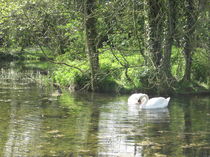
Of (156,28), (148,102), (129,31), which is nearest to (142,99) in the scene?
(148,102)

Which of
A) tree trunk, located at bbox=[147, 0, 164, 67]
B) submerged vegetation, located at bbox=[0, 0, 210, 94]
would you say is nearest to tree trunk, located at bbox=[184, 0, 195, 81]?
submerged vegetation, located at bbox=[0, 0, 210, 94]

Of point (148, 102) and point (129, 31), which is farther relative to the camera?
point (148, 102)

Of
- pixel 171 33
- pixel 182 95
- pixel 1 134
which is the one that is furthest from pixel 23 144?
pixel 182 95

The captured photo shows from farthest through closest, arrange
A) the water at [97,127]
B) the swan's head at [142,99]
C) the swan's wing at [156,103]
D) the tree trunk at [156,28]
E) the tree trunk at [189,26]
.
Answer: the swan's head at [142,99], the swan's wing at [156,103], the tree trunk at [189,26], the tree trunk at [156,28], the water at [97,127]

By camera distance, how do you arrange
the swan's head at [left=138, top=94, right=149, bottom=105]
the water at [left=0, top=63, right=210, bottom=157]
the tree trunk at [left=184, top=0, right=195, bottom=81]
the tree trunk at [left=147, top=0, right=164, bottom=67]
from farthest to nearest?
1. the swan's head at [left=138, top=94, right=149, bottom=105]
2. the tree trunk at [left=184, top=0, right=195, bottom=81]
3. the tree trunk at [left=147, top=0, right=164, bottom=67]
4. the water at [left=0, top=63, right=210, bottom=157]

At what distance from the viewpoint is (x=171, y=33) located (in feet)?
36.9

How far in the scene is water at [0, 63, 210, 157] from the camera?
10901 millimetres

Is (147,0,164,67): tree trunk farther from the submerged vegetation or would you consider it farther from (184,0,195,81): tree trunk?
(184,0,195,81): tree trunk

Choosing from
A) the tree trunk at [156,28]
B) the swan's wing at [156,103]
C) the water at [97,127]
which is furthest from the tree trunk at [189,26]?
the swan's wing at [156,103]

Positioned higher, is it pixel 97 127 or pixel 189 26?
pixel 189 26

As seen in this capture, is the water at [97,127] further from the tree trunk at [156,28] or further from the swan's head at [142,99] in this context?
the tree trunk at [156,28]

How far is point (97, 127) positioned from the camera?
14.1 m

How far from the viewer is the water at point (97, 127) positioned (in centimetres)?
1090

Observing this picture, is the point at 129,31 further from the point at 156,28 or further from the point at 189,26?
the point at 189,26
